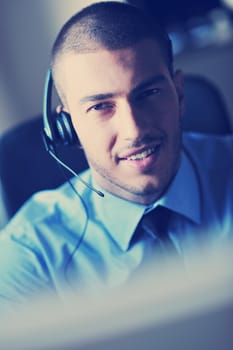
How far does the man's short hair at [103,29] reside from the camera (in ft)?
1.83

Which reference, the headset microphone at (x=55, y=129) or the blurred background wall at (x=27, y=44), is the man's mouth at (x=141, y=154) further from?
the blurred background wall at (x=27, y=44)

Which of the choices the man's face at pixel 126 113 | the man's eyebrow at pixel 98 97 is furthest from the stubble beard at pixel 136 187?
the man's eyebrow at pixel 98 97

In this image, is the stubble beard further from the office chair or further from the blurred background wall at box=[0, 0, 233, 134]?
the blurred background wall at box=[0, 0, 233, 134]

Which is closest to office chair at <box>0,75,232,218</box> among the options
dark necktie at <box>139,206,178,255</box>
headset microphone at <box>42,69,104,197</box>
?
headset microphone at <box>42,69,104,197</box>

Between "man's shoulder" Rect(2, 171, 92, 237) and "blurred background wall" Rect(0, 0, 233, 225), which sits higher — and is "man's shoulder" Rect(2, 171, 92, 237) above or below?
below

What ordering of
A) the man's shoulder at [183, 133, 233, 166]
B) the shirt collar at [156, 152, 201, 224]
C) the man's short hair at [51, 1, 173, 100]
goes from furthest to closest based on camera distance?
1. the man's shoulder at [183, 133, 233, 166]
2. the shirt collar at [156, 152, 201, 224]
3. the man's short hair at [51, 1, 173, 100]

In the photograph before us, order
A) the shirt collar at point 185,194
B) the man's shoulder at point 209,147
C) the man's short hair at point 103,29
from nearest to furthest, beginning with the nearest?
the man's short hair at point 103,29
the shirt collar at point 185,194
the man's shoulder at point 209,147

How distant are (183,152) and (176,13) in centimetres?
33

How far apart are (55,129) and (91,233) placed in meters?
0.16

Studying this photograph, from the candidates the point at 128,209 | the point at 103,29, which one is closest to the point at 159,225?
the point at 128,209

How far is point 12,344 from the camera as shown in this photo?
309mm

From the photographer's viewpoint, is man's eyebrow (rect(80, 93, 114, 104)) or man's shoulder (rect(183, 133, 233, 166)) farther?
man's shoulder (rect(183, 133, 233, 166))

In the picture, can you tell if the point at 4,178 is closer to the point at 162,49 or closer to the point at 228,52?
the point at 162,49

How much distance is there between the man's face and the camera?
1.84 feet
